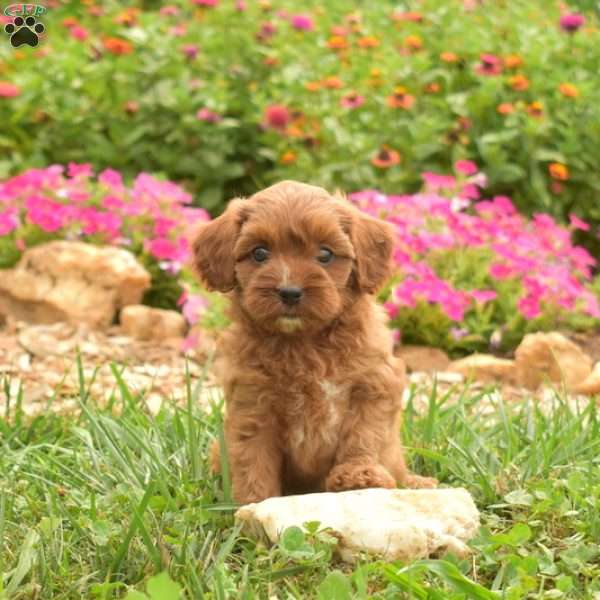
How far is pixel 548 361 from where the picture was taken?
629 cm

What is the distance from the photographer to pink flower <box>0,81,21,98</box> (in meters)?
8.16

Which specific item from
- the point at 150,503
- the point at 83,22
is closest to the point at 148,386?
the point at 150,503

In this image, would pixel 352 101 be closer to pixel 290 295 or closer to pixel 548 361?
pixel 548 361

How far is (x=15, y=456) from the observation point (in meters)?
4.49

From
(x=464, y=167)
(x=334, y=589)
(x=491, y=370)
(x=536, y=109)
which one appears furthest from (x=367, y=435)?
(x=536, y=109)

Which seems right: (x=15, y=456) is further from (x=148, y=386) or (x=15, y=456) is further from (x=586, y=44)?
(x=586, y=44)

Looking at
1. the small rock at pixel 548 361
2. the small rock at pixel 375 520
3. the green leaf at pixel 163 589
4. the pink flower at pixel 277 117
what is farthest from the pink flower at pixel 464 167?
the green leaf at pixel 163 589

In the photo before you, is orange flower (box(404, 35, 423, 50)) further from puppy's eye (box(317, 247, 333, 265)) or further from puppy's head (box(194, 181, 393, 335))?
puppy's eye (box(317, 247, 333, 265))

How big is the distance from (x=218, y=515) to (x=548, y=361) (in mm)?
2898

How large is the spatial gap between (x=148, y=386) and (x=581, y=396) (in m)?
2.25

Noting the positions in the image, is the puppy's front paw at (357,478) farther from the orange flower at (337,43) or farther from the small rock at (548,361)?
the orange flower at (337,43)

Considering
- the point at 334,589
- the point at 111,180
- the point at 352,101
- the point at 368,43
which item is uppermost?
the point at 368,43

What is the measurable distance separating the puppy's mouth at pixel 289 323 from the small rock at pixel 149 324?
323cm

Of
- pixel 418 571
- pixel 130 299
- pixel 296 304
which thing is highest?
pixel 296 304
